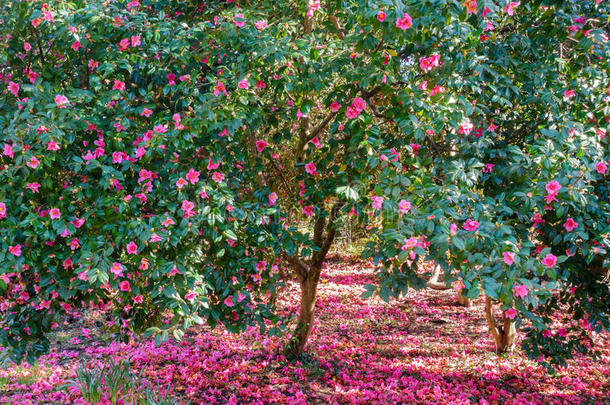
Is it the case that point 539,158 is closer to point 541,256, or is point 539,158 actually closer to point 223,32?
point 541,256

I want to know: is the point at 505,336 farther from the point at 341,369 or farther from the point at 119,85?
the point at 119,85

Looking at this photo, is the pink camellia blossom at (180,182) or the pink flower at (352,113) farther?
the pink flower at (352,113)

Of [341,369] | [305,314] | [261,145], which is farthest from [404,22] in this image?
[341,369]

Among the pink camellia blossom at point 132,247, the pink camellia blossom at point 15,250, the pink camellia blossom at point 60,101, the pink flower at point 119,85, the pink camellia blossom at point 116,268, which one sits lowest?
the pink camellia blossom at point 116,268

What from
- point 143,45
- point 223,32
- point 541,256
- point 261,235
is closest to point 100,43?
point 143,45

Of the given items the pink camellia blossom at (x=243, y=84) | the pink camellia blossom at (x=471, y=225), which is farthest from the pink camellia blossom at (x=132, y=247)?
the pink camellia blossom at (x=471, y=225)

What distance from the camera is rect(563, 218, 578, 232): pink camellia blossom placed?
2.45m

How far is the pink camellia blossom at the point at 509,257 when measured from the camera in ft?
6.59

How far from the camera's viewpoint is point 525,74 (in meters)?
2.78

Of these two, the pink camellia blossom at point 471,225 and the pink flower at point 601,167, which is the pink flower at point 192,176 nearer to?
the pink camellia blossom at point 471,225

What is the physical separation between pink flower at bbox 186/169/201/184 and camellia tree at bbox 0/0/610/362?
0.04 metres

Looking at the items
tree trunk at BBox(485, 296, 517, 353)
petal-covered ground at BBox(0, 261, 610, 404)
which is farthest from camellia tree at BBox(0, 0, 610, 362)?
tree trunk at BBox(485, 296, 517, 353)

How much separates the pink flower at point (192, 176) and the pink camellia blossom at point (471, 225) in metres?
1.37

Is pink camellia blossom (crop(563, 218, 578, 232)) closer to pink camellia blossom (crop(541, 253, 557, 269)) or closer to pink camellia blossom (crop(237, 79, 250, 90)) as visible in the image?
pink camellia blossom (crop(541, 253, 557, 269))
